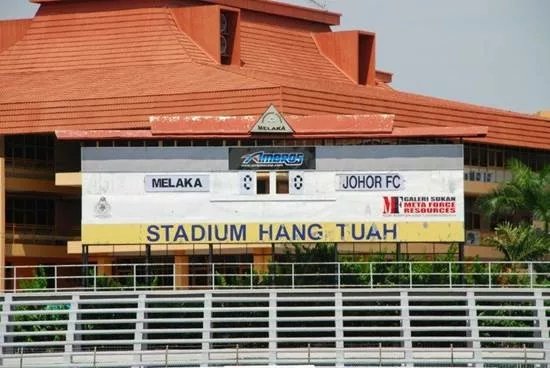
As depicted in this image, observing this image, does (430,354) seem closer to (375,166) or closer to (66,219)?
(375,166)

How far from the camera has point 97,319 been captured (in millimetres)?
70438

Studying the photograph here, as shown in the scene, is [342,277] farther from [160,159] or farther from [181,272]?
[181,272]

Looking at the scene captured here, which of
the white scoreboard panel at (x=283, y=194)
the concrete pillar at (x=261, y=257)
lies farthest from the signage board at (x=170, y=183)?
the concrete pillar at (x=261, y=257)

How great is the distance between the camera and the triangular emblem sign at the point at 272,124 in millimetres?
74125

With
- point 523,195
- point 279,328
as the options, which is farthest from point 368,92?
point 279,328

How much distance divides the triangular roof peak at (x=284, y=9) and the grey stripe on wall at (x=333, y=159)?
2251cm

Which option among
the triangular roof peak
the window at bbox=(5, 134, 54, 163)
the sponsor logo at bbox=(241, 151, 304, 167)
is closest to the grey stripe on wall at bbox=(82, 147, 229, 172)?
the sponsor logo at bbox=(241, 151, 304, 167)

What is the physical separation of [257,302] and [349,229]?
4630 mm

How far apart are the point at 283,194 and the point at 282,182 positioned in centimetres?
57

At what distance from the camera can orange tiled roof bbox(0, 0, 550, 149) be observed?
84.9 metres

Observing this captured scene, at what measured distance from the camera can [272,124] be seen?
74188 millimetres

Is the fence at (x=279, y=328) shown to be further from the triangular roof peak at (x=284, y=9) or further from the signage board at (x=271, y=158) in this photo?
the triangular roof peak at (x=284, y=9)

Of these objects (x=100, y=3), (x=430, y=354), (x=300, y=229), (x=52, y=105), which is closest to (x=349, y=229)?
(x=300, y=229)

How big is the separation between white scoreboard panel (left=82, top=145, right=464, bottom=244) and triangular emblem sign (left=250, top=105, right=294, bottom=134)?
737mm
